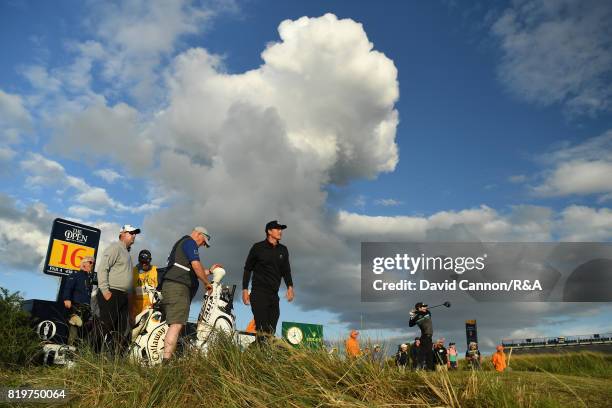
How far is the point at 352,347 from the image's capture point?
5.22 meters

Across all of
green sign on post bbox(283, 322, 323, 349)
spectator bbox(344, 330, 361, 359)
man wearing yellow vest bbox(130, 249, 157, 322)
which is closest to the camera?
spectator bbox(344, 330, 361, 359)

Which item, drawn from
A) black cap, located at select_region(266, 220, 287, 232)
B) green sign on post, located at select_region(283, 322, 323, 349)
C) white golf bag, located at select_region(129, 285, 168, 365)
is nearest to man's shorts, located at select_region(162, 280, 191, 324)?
white golf bag, located at select_region(129, 285, 168, 365)

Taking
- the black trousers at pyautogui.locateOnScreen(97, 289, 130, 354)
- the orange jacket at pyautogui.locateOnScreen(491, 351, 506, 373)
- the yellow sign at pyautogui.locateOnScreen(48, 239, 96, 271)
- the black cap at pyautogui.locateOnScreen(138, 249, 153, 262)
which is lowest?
the orange jacket at pyautogui.locateOnScreen(491, 351, 506, 373)

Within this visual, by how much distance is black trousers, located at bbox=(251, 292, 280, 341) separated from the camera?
718cm

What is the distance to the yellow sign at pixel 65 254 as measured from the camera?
15344 millimetres

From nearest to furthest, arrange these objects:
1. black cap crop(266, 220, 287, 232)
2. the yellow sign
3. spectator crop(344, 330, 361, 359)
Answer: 1. spectator crop(344, 330, 361, 359)
2. black cap crop(266, 220, 287, 232)
3. the yellow sign

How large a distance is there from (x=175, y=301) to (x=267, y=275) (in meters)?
1.24

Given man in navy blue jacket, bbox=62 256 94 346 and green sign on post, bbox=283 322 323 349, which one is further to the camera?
man in navy blue jacket, bbox=62 256 94 346

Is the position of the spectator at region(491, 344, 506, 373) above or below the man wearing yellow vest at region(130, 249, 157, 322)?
below

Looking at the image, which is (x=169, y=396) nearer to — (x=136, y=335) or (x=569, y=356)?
(x=136, y=335)

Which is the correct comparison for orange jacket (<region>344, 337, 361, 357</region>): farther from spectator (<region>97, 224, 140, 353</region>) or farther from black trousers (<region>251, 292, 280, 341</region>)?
spectator (<region>97, 224, 140, 353</region>)

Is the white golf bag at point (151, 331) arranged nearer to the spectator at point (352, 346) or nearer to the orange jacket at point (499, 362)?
the spectator at point (352, 346)

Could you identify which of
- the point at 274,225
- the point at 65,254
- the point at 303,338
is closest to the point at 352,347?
the point at 303,338

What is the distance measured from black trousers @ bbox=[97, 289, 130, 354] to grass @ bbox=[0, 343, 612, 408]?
1105 millimetres
